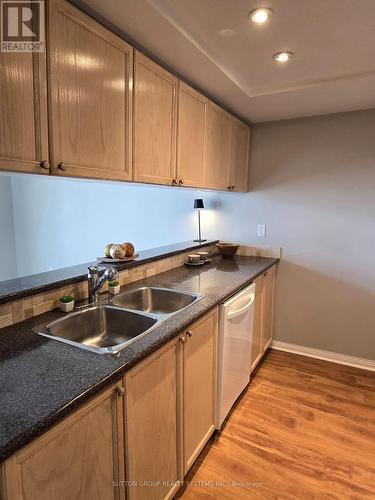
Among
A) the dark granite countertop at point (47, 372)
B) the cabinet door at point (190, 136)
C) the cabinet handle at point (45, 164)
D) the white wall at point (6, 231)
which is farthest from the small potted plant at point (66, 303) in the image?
the white wall at point (6, 231)

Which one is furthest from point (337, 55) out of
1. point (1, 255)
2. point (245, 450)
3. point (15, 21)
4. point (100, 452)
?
point (1, 255)

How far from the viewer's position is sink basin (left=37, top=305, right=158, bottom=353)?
4.61 feet

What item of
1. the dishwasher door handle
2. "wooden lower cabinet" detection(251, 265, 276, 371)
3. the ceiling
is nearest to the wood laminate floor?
"wooden lower cabinet" detection(251, 265, 276, 371)

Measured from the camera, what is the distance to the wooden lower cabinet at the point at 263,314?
2.47 m

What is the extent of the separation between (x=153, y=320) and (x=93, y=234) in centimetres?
265

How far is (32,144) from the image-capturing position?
3.67 feet

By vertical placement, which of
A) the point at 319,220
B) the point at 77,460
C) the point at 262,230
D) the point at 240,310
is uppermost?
the point at 319,220

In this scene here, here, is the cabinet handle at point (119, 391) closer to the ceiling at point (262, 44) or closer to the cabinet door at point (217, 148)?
the ceiling at point (262, 44)

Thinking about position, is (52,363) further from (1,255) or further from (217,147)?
(1,255)

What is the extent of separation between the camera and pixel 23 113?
108 cm

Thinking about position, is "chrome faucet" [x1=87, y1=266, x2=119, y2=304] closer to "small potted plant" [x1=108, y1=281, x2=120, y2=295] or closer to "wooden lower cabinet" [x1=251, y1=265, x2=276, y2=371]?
"small potted plant" [x1=108, y1=281, x2=120, y2=295]

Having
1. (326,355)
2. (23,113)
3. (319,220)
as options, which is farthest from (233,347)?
(23,113)

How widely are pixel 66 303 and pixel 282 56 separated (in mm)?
1784

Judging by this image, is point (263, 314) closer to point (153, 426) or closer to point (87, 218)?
point (153, 426)
